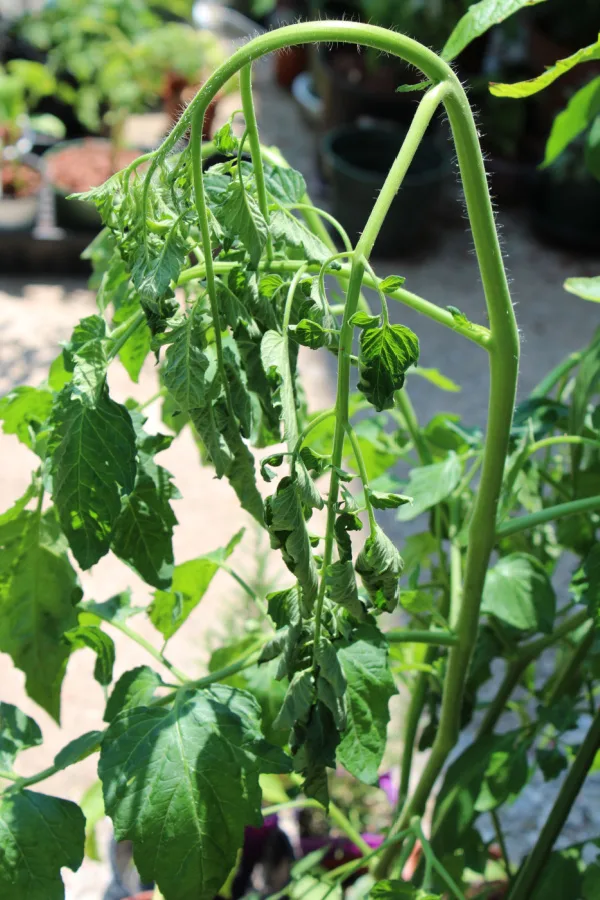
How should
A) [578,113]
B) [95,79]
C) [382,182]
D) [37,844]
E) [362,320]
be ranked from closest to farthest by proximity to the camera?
[362,320] < [37,844] < [578,113] < [382,182] < [95,79]

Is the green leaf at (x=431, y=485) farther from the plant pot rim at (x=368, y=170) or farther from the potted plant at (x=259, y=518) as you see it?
the plant pot rim at (x=368, y=170)

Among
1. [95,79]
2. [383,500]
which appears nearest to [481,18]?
[383,500]

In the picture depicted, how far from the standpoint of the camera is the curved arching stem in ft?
1.98

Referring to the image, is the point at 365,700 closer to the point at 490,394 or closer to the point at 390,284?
the point at 490,394

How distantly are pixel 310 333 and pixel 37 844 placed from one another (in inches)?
20.5

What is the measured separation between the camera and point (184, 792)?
2.61 feet

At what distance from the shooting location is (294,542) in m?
0.65

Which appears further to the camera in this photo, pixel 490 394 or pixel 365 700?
pixel 365 700

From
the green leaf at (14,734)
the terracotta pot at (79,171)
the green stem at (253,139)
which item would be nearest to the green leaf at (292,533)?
the green stem at (253,139)

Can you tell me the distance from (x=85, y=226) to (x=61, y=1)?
3.37ft

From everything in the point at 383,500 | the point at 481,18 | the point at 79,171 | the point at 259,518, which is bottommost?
the point at 79,171

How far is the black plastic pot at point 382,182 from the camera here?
3557 mm

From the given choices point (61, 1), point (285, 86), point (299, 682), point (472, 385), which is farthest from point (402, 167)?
point (285, 86)

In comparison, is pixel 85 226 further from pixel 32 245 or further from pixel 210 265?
pixel 210 265
